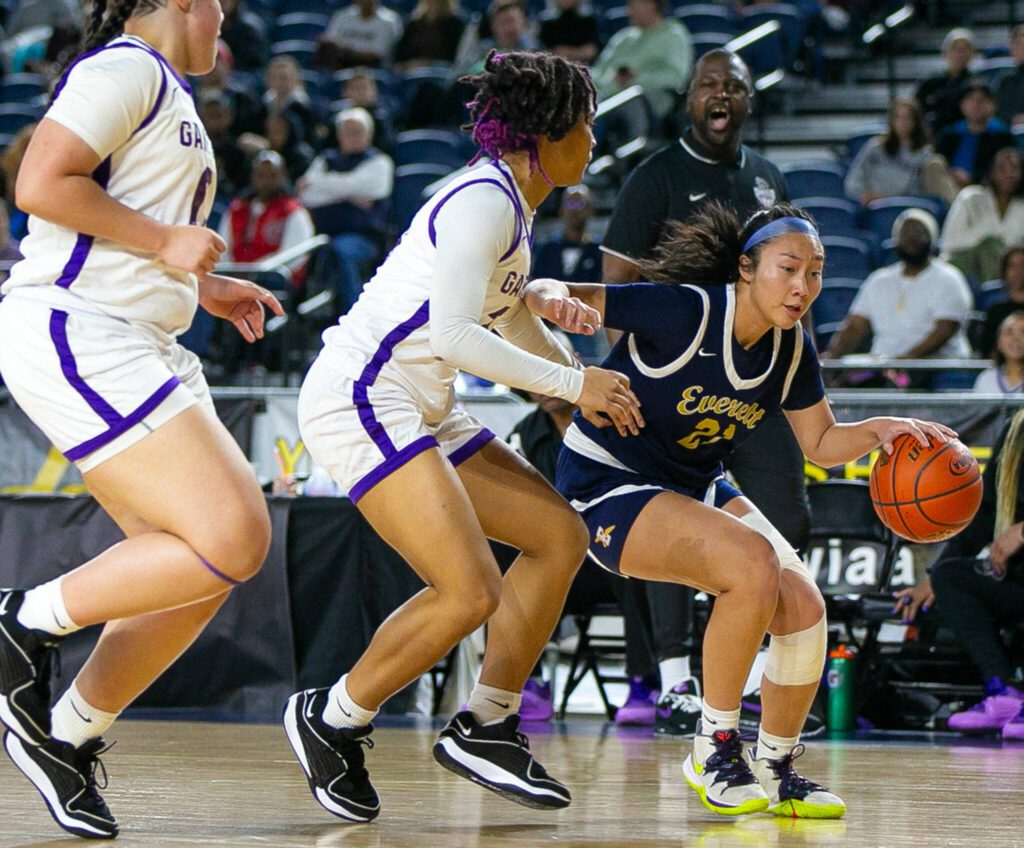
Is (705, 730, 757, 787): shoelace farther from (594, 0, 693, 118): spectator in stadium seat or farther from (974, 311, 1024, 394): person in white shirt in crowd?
(594, 0, 693, 118): spectator in stadium seat

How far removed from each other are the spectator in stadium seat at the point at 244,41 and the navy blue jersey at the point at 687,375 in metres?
10.6

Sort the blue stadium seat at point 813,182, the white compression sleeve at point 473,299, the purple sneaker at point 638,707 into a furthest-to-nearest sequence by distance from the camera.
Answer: the blue stadium seat at point 813,182 < the purple sneaker at point 638,707 < the white compression sleeve at point 473,299

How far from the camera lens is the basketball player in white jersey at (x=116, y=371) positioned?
118 inches

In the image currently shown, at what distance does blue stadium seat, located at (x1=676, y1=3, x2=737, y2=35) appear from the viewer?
12.2 m

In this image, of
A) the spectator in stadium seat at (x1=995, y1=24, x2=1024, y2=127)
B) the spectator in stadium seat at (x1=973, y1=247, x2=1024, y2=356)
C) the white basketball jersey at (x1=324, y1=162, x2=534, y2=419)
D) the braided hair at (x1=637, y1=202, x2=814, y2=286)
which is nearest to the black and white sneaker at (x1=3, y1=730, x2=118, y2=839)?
the white basketball jersey at (x1=324, y1=162, x2=534, y2=419)

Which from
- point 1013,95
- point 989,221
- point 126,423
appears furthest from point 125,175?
point 1013,95

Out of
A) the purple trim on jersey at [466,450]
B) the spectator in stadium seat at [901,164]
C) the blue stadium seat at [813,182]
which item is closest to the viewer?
the purple trim on jersey at [466,450]

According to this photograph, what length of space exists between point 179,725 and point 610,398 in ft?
9.87

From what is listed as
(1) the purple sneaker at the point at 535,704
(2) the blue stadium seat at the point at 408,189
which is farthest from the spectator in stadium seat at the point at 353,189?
(1) the purple sneaker at the point at 535,704

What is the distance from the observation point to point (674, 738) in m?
5.58

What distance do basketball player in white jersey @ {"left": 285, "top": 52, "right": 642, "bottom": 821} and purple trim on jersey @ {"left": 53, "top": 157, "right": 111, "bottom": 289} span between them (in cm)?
66

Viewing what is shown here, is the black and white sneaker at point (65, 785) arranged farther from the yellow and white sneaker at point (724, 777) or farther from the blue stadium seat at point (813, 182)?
the blue stadium seat at point (813, 182)

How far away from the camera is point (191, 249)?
2.98 m

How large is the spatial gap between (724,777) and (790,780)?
19 centimetres
